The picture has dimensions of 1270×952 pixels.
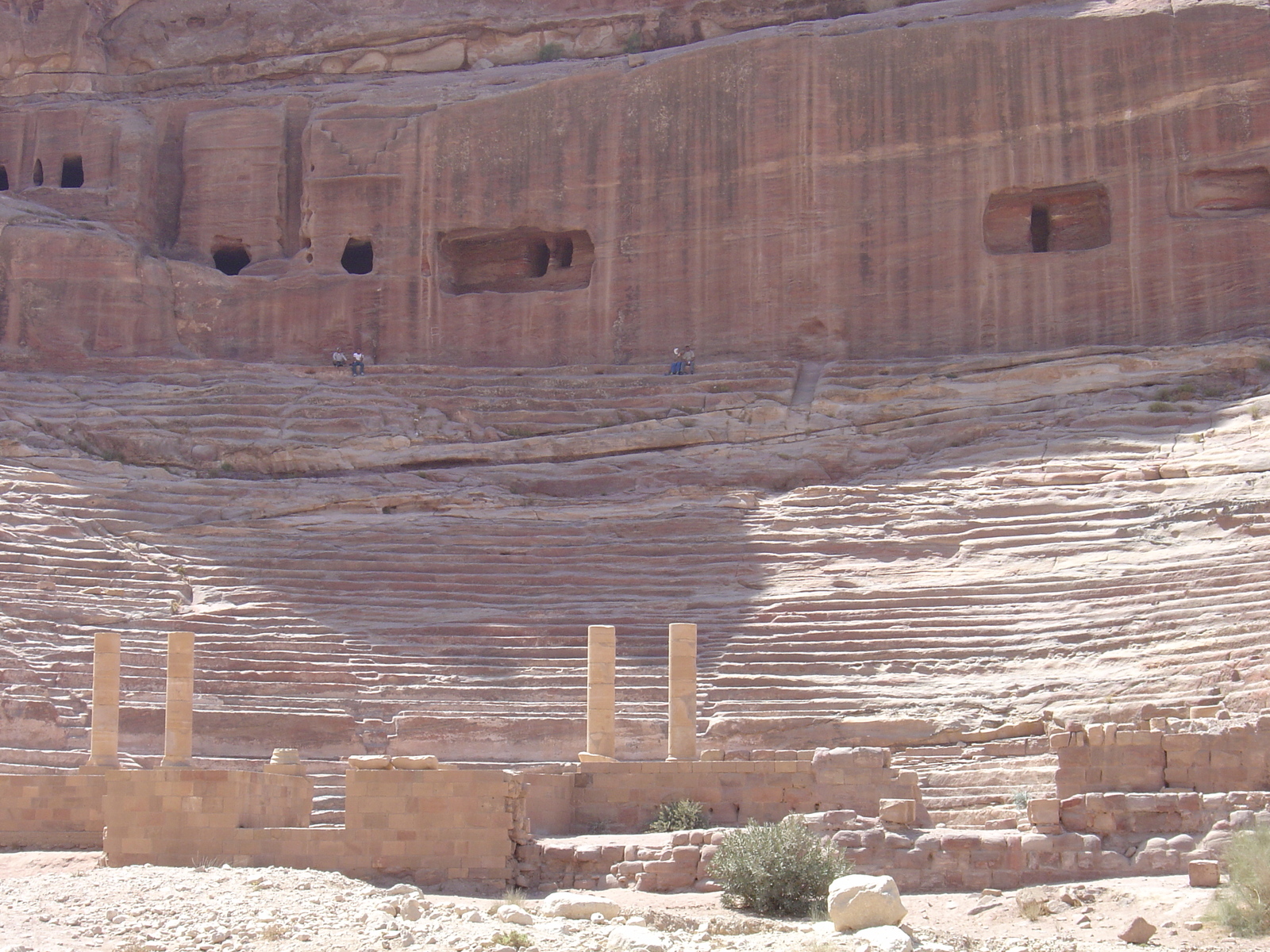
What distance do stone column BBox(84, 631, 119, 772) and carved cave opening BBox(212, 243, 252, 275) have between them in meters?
16.6

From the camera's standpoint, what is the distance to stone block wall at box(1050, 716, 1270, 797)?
14453 millimetres

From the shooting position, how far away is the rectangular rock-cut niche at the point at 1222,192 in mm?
28547

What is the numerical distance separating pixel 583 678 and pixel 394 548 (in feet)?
15.5

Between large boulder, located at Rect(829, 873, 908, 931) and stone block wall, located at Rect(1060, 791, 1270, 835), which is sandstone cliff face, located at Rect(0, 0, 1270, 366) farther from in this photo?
large boulder, located at Rect(829, 873, 908, 931)

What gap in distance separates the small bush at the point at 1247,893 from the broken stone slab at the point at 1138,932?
45 cm

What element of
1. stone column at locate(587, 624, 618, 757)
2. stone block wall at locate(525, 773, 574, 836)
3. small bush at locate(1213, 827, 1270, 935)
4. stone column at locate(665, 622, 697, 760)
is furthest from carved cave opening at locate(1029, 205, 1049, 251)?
small bush at locate(1213, 827, 1270, 935)

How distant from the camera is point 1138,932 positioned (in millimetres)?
11445

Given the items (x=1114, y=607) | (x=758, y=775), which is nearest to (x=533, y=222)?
(x=1114, y=607)

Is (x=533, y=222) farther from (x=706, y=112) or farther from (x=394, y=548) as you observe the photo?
(x=394, y=548)

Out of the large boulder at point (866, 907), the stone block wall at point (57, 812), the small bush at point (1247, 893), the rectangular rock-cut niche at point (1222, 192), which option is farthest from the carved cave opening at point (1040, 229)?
the large boulder at point (866, 907)

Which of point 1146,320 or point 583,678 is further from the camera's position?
point 1146,320

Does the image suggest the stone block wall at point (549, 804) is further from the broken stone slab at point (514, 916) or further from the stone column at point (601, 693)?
the broken stone slab at point (514, 916)

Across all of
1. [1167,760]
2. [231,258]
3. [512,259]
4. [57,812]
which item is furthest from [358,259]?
[1167,760]

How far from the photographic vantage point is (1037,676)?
18609mm
